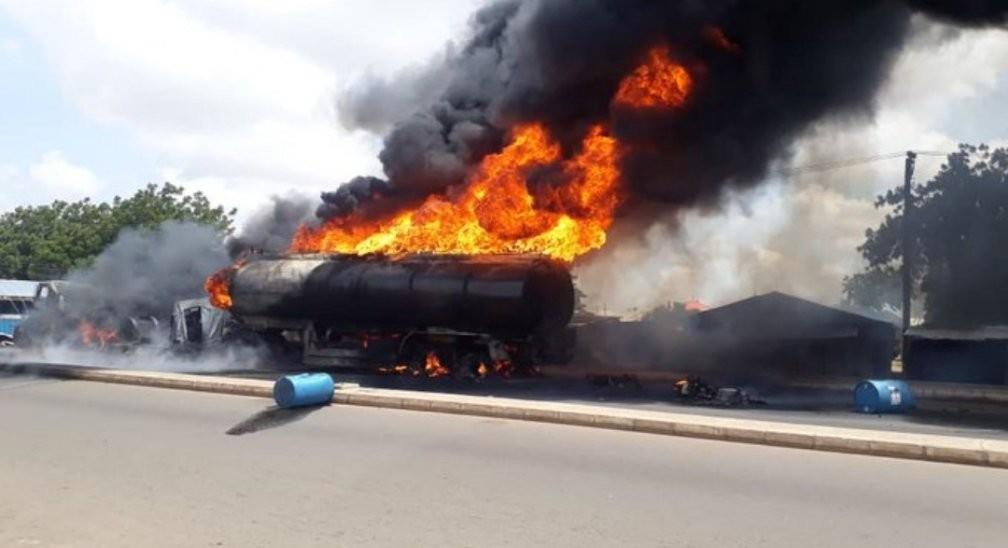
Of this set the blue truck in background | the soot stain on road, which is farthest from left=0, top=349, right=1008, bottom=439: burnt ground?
the blue truck in background

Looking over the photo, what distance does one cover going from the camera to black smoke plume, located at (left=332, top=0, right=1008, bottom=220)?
18.4 m

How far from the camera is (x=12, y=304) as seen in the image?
120 ft

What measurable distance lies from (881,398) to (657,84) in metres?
8.66

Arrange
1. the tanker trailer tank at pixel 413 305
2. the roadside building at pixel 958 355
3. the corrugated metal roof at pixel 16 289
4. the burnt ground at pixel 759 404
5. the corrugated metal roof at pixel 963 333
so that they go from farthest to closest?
the corrugated metal roof at pixel 16 289, the roadside building at pixel 958 355, the corrugated metal roof at pixel 963 333, the tanker trailer tank at pixel 413 305, the burnt ground at pixel 759 404

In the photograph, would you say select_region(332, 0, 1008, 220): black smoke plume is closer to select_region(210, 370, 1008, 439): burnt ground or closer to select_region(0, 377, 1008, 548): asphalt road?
select_region(210, 370, 1008, 439): burnt ground

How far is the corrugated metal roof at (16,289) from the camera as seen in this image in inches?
1502

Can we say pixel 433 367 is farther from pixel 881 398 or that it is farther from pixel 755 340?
pixel 755 340

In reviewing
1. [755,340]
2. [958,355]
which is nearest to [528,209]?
[755,340]

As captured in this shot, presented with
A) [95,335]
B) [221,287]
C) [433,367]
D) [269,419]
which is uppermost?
[221,287]

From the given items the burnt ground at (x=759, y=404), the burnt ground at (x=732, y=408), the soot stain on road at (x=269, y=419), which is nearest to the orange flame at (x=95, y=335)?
the burnt ground at (x=732, y=408)

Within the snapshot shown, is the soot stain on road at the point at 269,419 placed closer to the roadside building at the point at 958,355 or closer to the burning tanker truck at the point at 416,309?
the burning tanker truck at the point at 416,309

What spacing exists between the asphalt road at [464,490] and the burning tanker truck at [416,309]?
616 centimetres

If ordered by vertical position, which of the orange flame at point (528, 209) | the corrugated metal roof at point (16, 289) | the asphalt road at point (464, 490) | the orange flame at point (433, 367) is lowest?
the asphalt road at point (464, 490)

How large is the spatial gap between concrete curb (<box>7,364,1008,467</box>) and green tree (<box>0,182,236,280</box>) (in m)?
32.3
